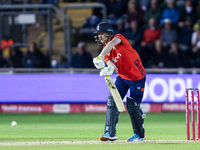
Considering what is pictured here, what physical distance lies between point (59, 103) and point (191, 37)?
16.1 ft

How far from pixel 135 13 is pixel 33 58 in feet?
13.2

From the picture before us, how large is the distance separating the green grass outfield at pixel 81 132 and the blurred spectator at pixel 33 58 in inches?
77.8

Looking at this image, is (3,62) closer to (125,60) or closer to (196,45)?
(196,45)

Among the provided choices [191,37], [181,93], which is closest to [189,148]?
[181,93]

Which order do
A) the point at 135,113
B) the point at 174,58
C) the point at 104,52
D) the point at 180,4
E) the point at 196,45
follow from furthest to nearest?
1. the point at 180,4
2. the point at 196,45
3. the point at 174,58
4. the point at 135,113
5. the point at 104,52

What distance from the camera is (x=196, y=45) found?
1398cm

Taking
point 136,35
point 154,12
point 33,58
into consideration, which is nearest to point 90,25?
point 136,35

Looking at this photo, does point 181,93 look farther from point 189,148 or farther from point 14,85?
point 189,148

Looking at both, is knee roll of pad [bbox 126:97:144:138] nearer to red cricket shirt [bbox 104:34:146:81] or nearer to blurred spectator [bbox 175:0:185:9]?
red cricket shirt [bbox 104:34:146:81]

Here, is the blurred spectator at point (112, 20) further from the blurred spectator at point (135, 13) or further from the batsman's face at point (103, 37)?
the batsman's face at point (103, 37)

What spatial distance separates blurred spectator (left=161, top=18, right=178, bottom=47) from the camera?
14.1 m

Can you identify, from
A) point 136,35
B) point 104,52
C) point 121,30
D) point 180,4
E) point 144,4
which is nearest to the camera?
point 104,52

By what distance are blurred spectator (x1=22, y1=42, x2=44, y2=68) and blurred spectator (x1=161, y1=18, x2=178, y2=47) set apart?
4.10 metres

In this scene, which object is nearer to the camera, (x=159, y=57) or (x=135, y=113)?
(x=135, y=113)
